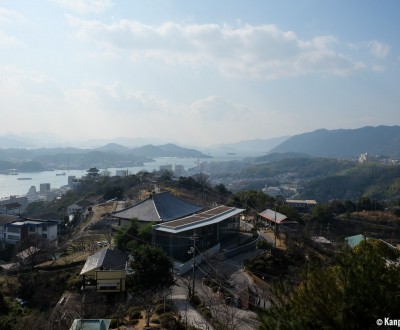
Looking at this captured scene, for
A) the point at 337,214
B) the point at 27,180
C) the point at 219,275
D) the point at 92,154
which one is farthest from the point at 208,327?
the point at 92,154

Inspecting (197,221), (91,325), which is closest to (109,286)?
(91,325)

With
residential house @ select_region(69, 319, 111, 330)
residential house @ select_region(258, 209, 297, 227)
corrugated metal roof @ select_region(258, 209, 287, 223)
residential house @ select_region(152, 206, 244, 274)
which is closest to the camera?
residential house @ select_region(69, 319, 111, 330)

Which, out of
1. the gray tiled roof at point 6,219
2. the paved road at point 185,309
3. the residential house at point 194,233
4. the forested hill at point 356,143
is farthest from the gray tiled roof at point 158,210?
the forested hill at point 356,143

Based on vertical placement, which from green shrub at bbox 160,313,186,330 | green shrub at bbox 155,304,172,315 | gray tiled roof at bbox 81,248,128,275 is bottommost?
green shrub at bbox 155,304,172,315

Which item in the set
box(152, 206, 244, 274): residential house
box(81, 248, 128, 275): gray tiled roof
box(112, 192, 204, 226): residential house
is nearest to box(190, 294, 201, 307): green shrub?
box(152, 206, 244, 274): residential house

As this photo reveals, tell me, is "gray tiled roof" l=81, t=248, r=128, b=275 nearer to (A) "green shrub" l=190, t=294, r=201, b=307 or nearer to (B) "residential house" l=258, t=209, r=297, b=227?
(A) "green shrub" l=190, t=294, r=201, b=307

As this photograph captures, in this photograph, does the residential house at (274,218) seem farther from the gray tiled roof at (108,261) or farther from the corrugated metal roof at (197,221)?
the gray tiled roof at (108,261)
